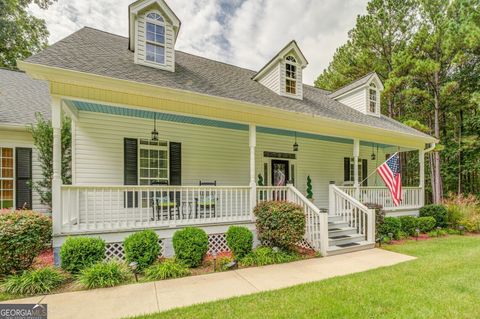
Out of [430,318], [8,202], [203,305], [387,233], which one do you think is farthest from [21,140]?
[387,233]

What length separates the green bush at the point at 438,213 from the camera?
1023 cm

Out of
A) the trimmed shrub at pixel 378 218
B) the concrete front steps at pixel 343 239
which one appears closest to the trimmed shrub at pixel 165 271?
the concrete front steps at pixel 343 239

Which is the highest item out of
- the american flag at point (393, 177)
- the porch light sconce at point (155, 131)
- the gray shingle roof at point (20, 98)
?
the gray shingle roof at point (20, 98)

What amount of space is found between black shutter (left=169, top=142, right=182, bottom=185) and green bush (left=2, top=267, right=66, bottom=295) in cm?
400

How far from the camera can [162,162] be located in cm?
812

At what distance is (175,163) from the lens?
26.9ft

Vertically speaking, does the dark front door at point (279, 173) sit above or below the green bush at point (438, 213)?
above

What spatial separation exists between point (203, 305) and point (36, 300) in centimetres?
275

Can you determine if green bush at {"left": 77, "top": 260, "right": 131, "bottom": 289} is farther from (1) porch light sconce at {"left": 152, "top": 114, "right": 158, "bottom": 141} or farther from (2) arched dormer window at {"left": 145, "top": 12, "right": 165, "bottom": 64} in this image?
(2) arched dormer window at {"left": 145, "top": 12, "right": 165, "bottom": 64}

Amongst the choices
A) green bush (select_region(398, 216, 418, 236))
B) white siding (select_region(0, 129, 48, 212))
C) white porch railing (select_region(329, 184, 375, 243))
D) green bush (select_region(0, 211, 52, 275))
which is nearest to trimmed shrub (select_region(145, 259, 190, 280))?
green bush (select_region(0, 211, 52, 275))

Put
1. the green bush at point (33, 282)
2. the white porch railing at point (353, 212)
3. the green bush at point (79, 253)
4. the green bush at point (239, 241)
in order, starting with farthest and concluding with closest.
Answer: the white porch railing at point (353, 212), the green bush at point (239, 241), the green bush at point (79, 253), the green bush at point (33, 282)

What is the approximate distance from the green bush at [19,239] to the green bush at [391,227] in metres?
9.48

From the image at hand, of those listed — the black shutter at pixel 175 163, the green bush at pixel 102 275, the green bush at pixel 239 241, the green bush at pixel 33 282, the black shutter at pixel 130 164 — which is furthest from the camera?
the black shutter at pixel 175 163

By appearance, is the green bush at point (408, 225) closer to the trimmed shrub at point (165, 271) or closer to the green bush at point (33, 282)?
the trimmed shrub at point (165, 271)
